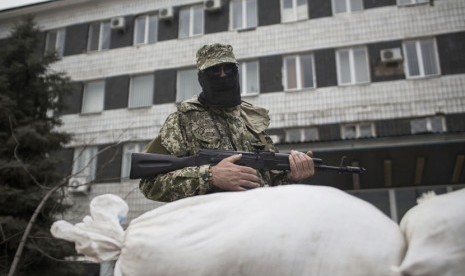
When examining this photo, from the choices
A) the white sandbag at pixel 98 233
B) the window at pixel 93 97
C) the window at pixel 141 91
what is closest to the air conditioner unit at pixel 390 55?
the window at pixel 141 91

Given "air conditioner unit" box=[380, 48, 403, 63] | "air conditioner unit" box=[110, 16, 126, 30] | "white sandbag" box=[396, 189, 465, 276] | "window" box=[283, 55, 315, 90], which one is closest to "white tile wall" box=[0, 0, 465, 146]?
"window" box=[283, 55, 315, 90]

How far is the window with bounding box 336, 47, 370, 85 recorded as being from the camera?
13.5 m

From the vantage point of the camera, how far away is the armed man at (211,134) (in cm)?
203

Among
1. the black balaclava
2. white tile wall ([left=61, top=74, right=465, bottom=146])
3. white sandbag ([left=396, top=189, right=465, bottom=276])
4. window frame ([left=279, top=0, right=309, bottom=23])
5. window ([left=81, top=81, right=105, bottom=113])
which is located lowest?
white sandbag ([left=396, top=189, right=465, bottom=276])

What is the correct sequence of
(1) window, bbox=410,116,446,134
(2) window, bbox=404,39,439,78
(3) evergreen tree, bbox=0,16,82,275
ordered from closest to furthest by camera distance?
(3) evergreen tree, bbox=0,16,82,275 < (1) window, bbox=410,116,446,134 < (2) window, bbox=404,39,439,78

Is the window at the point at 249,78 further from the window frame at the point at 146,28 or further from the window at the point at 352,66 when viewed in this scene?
the window frame at the point at 146,28

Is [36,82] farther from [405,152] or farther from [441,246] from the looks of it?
[441,246]

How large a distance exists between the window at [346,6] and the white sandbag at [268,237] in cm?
1361

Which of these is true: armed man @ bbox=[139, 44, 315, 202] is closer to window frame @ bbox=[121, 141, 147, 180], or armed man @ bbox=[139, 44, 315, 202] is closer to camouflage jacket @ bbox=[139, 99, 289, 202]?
camouflage jacket @ bbox=[139, 99, 289, 202]

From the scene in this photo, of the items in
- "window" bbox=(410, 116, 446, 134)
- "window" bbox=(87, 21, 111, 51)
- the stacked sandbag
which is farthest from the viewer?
"window" bbox=(87, 21, 111, 51)

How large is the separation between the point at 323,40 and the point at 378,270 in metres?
13.4

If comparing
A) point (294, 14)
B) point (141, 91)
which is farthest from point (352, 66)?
point (141, 91)

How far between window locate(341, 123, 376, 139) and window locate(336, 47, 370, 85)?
4.55 feet

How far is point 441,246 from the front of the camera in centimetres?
126
